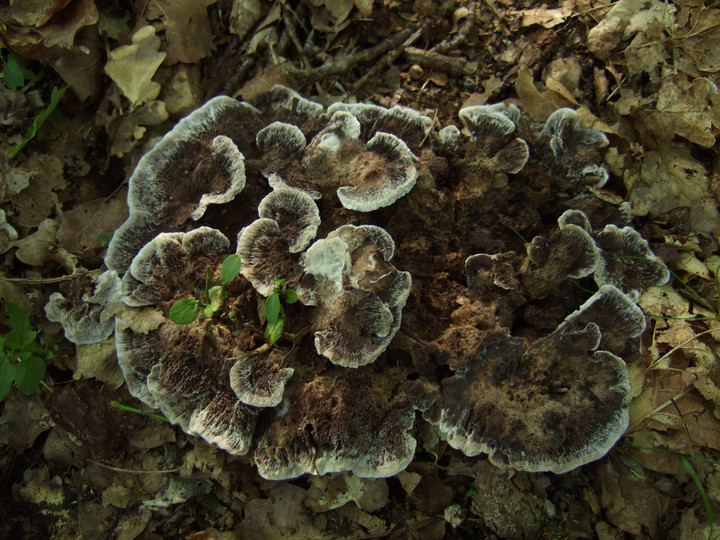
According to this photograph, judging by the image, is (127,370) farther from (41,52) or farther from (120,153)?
(41,52)

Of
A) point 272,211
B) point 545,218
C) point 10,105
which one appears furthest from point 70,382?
point 545,218

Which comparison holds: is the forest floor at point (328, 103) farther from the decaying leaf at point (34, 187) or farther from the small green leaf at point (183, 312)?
the small green leaf at point (183, 312)

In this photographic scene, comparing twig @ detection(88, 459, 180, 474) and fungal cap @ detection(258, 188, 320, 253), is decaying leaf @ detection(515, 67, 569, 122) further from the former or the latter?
twig @ detection(88, 459, 180, 474)

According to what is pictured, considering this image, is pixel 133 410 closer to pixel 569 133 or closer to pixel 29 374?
pixel 29 374

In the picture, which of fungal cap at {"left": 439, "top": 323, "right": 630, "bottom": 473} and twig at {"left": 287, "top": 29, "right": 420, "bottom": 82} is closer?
fungal cap at {"left": 439, "top": 323, "right": 630, "bottom": 473}

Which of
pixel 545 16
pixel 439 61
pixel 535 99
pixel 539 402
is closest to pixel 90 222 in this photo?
pixel 439 61

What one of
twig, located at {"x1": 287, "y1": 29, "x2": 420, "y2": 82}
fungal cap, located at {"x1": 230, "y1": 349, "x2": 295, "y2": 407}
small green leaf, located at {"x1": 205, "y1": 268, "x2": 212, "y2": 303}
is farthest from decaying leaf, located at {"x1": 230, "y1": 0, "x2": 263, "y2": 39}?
fungal cap, located at {"x1": 230, "y1": 349, "x2": 295, "y2": 407}

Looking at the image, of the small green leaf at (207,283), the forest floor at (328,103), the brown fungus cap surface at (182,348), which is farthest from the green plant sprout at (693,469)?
the small green leaf at (207,283)
